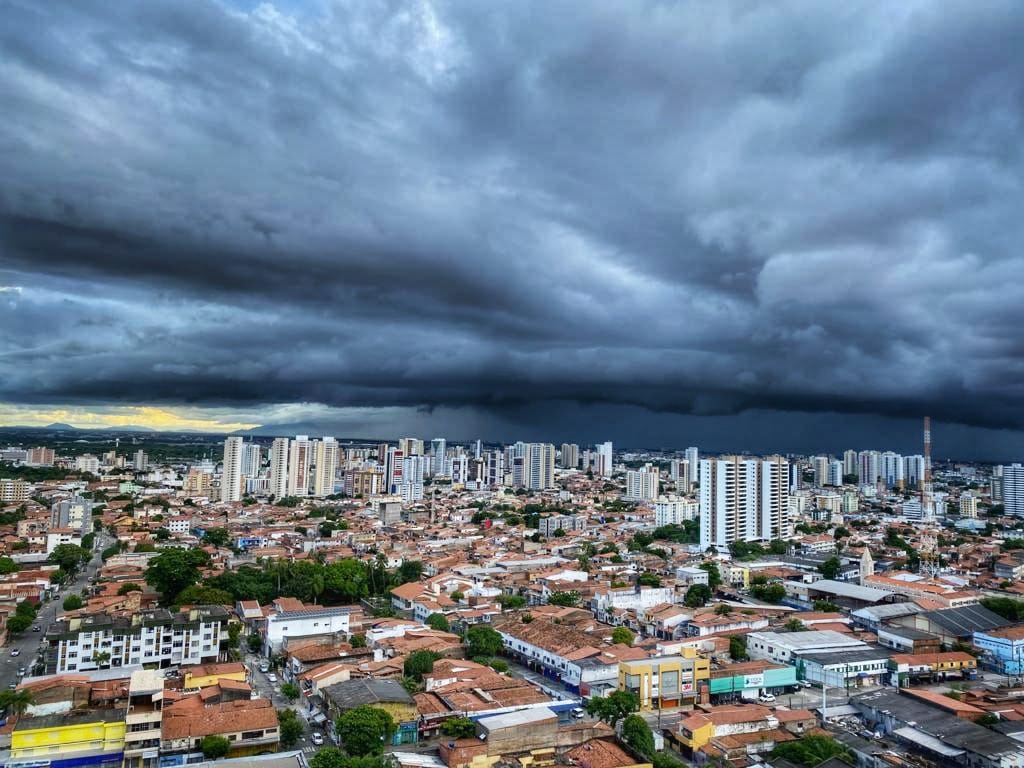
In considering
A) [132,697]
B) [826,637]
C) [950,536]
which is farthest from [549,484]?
[132,697]

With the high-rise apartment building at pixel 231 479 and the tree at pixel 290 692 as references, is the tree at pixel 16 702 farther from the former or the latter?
the high-rise apartment building at pixel 231 479

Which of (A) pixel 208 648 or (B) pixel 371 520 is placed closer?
(A) pixel 208 648

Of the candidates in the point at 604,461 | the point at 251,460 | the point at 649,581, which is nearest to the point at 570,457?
the point at 604,461

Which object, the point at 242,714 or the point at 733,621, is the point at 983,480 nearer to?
the point at 733,621

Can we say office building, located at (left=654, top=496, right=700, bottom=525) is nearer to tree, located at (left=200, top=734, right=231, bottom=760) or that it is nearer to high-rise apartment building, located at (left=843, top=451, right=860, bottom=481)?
tree, located at (left=200, top=734, right=231, bottom=760)

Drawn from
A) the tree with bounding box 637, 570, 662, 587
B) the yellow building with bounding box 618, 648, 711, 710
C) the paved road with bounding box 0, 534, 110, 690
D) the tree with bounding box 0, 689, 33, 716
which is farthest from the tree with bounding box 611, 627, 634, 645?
the paved road with bounding box 0, 534, 110, 690

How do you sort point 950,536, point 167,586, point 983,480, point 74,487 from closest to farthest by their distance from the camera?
point 167,586
point 950,536
point 74,487
point 983,480
